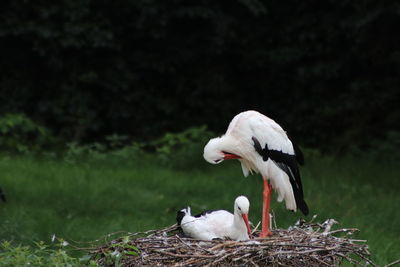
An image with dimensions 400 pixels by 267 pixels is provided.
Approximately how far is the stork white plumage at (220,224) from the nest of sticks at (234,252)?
0.14 meters

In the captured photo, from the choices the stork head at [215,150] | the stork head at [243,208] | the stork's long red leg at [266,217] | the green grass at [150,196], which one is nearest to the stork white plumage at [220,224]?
the stork head at [243,208]

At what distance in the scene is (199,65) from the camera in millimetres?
14531

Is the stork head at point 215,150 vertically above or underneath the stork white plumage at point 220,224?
above

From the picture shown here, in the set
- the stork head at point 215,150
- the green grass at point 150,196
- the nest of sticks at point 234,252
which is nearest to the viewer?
the nest of sticks at point 234,252

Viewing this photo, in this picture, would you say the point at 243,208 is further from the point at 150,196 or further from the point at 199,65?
the point at 199,65

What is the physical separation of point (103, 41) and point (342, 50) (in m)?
4.32

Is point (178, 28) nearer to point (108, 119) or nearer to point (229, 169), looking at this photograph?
point (108, 119)

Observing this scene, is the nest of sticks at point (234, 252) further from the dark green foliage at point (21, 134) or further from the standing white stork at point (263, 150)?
the dark green foliage at point (21, 134)

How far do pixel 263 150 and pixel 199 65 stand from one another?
9194mm

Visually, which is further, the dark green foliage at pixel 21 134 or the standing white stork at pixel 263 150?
the dark green foliage at pixel 21 134

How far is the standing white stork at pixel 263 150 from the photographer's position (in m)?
5.38

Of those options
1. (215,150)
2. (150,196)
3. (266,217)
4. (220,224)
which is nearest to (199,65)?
(150,196)

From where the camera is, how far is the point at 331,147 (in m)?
14.3

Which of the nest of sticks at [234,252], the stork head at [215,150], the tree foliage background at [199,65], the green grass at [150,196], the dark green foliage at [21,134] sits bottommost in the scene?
the nest of sticks at [234,252]
